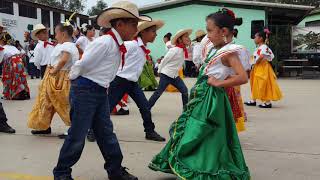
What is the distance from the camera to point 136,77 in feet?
21.9

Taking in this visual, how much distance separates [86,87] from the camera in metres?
4.33

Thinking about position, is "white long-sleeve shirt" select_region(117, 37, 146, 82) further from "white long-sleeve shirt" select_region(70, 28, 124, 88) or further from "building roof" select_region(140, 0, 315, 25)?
"building roof" select_region(140, 0, 315, 25)

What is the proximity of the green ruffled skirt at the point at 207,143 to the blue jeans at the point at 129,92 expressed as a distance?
2.15 m

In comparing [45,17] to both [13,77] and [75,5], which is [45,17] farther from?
[75,5]

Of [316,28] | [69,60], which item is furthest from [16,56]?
[316,28]

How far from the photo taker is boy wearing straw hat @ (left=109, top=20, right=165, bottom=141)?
6488 millimetres

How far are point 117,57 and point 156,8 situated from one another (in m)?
20.4

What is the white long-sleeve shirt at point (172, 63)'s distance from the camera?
8656mm

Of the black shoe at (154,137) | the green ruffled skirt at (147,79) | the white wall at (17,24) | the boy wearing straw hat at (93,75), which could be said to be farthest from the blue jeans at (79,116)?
the white wall at (17,24)

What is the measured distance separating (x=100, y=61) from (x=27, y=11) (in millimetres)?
32754

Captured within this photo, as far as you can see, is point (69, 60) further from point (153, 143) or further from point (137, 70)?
point (153, 143)

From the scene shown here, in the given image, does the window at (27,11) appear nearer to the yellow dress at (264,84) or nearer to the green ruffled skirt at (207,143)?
the yellow dress at (264,84)

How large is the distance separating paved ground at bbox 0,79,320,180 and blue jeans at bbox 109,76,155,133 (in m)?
0.33

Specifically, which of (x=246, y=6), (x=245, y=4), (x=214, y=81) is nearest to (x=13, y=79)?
(x=214, y=81)
